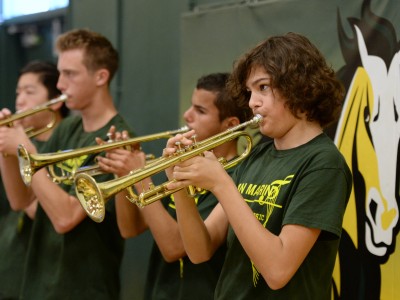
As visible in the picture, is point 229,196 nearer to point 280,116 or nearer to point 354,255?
point 280,116

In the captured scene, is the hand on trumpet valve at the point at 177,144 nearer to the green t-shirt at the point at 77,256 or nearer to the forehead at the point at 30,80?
the green t-shirt at the point at 77,256

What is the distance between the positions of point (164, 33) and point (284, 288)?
2.36 metres

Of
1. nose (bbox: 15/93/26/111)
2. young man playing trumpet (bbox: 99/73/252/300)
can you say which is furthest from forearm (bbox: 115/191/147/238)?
nose (bbox: 15/93/26/111)

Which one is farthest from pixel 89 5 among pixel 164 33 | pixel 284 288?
pixel 284 288

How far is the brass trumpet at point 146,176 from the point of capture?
1984 mm

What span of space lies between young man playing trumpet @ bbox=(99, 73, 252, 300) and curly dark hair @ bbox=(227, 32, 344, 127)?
496 mm

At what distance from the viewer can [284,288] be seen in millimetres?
1863

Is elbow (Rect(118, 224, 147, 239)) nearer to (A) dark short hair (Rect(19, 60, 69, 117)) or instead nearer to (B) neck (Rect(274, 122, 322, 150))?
(B) neck (Rect(274, 122, 322, 150))

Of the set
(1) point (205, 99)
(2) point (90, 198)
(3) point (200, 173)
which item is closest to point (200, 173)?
(3) point (200, 173)

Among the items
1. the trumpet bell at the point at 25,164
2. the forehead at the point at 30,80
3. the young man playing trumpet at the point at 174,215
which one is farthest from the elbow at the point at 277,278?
the forehead at the point at 30,80

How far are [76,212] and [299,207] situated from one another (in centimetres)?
131

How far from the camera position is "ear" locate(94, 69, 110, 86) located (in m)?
3.10

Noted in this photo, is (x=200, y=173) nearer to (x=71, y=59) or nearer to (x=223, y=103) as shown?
(x=223, y=103)

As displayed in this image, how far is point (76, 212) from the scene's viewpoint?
279cm
